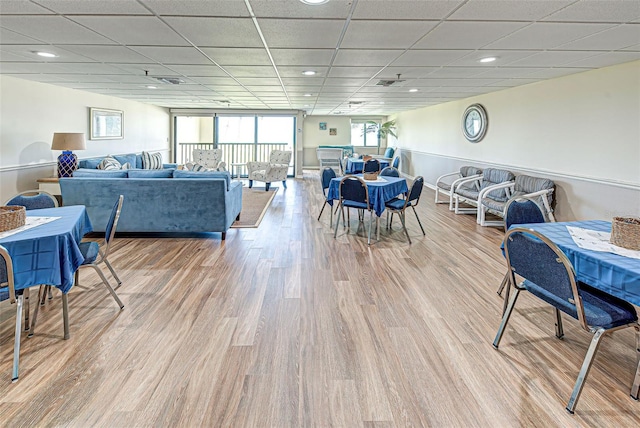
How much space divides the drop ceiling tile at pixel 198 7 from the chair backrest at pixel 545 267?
2.19 meters

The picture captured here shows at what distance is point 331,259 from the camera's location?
4012 millimetres

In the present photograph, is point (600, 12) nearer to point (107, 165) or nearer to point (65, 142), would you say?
Result: point (65, 142)

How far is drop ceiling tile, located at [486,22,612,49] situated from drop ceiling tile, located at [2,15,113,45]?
3.42m

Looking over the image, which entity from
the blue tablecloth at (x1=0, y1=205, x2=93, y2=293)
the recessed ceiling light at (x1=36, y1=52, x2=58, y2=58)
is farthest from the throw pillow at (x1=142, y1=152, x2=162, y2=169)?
the blue tablecloth at (x1=0, y1=205, x2=93, y2=293)

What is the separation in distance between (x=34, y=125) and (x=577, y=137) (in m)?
7.71

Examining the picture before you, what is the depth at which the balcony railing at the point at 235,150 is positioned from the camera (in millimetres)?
12195

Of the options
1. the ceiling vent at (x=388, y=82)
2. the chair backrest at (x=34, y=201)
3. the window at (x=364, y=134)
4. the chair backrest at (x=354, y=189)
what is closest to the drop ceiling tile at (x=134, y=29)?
the chair backrest at (x=34, y=201)

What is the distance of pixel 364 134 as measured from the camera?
1422cm

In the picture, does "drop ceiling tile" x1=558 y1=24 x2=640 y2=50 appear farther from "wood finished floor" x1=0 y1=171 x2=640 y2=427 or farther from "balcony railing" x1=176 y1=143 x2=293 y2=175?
"balcony railing" x1=176 y1=143 x2=293 y2=175

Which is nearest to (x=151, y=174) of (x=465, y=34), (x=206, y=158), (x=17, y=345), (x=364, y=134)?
(x=17, y=345)

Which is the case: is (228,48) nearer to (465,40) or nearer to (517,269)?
(465,40)

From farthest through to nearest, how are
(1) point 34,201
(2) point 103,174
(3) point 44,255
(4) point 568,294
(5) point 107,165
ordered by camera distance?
(5) point 107,165 < (2) point 103,174 < (1) point 34,201 < (3) point 44,255 < (4) point 568,294

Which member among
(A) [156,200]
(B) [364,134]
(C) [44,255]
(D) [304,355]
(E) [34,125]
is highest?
(B) [364,134]

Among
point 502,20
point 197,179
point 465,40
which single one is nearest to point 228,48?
point 197,179
